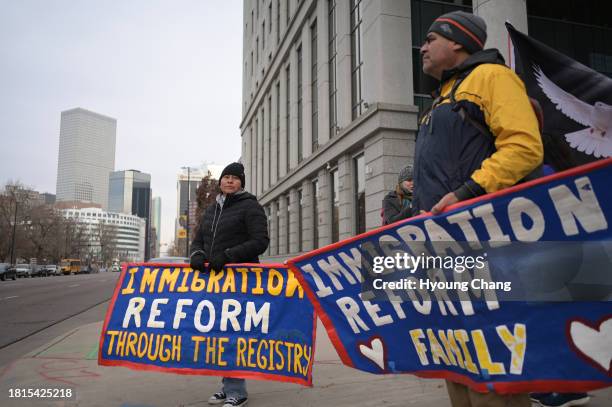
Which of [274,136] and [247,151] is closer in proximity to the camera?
[274,136]

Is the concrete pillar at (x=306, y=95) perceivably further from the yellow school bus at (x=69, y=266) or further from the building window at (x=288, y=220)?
the yellow school bus at (x=69, y=266)

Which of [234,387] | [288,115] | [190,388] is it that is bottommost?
[190,388]

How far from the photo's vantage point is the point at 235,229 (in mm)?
4125

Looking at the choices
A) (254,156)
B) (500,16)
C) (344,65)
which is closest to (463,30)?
(500,16)

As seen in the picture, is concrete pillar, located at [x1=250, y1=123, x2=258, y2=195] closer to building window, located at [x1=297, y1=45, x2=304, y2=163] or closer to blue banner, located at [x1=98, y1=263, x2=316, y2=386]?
building window, located at [x1=297, y1=45, x2=304, y2=163]

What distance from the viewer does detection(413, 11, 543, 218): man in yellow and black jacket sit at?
1.96 m

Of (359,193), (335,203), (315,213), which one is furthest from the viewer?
(315,213)

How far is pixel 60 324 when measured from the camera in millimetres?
9523

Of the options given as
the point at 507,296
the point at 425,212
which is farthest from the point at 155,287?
the point at 507,296

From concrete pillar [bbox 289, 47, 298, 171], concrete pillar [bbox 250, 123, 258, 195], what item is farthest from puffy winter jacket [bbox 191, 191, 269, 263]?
concrete pillar [bbox 250, 123, 258, 195]

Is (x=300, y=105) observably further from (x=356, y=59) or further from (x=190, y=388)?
(x=190, y=388)

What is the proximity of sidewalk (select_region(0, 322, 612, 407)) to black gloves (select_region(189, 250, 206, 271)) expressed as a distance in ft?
3.91

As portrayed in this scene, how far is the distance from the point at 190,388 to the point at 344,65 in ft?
49.3

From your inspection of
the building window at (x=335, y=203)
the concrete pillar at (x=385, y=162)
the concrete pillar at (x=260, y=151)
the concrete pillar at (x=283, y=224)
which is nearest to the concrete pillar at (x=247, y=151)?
the concrete pillar at (x=260, y=151)
